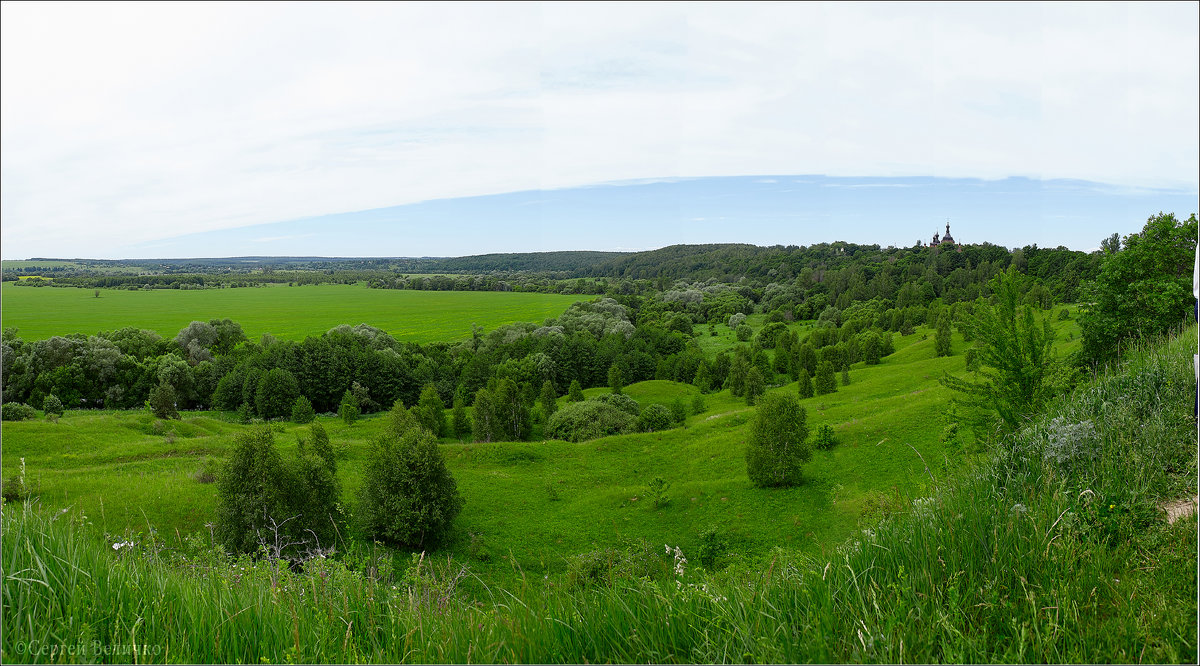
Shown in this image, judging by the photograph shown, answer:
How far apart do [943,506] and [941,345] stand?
253 feet

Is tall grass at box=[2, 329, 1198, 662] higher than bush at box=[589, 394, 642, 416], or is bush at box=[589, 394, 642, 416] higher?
tall grass at box=[2, 329, 1198, 662]

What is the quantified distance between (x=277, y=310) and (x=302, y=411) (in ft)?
74.6

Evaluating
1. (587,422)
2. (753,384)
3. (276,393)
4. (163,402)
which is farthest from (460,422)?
(753,384)

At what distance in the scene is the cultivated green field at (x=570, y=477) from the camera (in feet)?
85.8

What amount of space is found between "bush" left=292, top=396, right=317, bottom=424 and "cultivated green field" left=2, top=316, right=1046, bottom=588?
87.4 inches

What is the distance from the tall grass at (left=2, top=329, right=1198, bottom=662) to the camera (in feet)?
7.53

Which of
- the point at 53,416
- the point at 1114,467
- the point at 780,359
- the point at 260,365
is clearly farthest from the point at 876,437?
the point at 53,416

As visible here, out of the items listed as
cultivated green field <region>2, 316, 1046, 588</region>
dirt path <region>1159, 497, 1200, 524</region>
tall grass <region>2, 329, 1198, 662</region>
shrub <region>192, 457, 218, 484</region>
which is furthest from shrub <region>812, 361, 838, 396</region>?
tall grass <region>2, 329, 1198, 662</region>

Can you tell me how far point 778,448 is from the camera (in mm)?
30906

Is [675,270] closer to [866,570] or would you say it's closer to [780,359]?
[780,359]

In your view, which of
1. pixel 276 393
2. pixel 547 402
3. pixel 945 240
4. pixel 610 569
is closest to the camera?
pixel 610 569

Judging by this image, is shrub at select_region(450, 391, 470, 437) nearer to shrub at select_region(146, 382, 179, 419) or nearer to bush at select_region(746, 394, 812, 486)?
shrub at select_region(146, 382, 179, 419)

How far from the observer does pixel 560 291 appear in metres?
95.5

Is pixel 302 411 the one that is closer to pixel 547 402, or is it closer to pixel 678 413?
pixel 547 402
